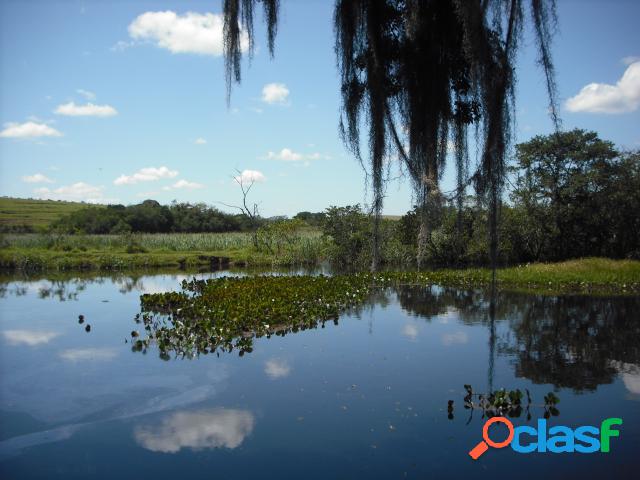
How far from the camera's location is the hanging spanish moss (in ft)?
11.7

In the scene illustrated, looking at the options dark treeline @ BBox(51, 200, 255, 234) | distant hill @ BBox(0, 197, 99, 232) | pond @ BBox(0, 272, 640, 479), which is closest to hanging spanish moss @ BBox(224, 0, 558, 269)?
pond @ BBox(0, 272, 640, 479)

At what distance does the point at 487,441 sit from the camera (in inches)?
223

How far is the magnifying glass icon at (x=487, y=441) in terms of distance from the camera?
17.7ft

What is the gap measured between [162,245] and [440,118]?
32.3m

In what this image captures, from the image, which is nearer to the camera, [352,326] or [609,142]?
[352,326]

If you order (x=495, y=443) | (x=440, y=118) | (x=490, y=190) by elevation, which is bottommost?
(x=495, y=443)

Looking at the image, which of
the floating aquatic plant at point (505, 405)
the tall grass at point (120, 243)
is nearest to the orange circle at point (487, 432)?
the floating aquatic plant at point (505, 405)

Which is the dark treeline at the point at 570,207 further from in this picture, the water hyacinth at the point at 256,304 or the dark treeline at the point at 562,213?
the water hyacinth at the point at 256,304

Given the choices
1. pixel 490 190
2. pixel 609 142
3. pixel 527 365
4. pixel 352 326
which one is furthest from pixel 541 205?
pixel 490 190

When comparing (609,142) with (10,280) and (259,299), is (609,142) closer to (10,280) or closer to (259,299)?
(259,299)

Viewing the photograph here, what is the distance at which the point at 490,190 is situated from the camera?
153 inches

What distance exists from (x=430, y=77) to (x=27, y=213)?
2551 inches

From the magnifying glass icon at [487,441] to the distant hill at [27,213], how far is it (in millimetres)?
46064

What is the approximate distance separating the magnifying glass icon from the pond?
78mm
